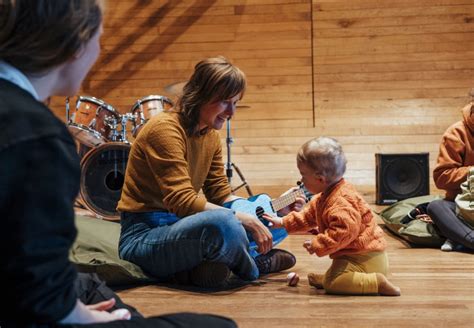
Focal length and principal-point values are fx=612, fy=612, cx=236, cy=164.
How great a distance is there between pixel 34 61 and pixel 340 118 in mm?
5842

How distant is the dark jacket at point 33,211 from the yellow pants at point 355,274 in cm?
160

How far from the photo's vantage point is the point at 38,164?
815mm

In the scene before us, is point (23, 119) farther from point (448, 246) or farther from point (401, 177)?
point (401, 177)

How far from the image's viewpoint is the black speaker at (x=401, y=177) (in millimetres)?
5617

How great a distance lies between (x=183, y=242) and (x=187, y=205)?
14cm

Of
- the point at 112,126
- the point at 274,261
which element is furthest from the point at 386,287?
the point at 112,126

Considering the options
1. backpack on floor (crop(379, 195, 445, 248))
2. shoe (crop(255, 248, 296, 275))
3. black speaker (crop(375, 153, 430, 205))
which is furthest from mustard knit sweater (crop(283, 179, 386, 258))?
black speaker (crop(375, 153, 430, 205))

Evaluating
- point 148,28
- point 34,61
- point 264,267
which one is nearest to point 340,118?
point 148,28

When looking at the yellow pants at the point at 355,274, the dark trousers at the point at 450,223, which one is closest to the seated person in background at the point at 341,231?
the yellow pants at the point at 355,274

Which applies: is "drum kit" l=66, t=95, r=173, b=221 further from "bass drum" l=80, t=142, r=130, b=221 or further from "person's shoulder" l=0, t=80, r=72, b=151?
"person's shoulder" l=0, t=80, r=72, b=151

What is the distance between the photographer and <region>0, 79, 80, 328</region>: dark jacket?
0.81 m

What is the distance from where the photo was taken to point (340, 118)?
657cm

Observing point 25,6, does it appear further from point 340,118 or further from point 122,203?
point 340,118

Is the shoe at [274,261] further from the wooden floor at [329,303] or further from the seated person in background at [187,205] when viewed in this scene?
the seated person in background at [187,205]
